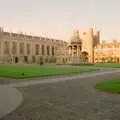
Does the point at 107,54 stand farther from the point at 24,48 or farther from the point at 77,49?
the point at 24,48

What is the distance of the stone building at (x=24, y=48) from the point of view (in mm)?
104312

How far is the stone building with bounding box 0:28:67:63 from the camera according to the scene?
104 m

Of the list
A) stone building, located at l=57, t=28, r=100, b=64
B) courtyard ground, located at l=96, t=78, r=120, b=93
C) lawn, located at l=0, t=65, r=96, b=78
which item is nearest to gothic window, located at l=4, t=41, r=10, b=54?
stone building, located at l=57, t=28, r=100, b=64

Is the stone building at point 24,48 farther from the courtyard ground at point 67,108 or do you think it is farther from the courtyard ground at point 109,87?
the courtyard ground at point 67,108

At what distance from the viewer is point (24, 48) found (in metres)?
114

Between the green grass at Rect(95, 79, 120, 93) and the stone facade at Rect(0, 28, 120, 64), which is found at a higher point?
the stone facade at Rect(0, 28, 120, 64)

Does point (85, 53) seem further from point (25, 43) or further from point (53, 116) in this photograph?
point (53, 116)

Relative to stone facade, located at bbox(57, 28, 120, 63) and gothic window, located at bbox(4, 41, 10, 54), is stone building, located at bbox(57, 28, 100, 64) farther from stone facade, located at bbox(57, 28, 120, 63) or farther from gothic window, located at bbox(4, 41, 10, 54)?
gothic window, located at bbox(4, 41, 10, 54)

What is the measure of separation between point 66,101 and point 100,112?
2913 mm

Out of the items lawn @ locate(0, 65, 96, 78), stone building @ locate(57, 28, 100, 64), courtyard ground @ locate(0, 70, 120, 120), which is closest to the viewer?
courtyard ground @ locate(0, 70, 120, 120)

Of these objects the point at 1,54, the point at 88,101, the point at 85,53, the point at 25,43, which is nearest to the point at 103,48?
the point at 85,53

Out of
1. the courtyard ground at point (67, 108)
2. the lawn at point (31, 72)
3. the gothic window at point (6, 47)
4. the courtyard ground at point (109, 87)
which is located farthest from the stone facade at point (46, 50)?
the courtyard ground at point (67, 108)

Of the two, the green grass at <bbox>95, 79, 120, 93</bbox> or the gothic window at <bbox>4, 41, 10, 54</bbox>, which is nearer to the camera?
the green grass at <bbox>95, 79, 120, 93</bbox>

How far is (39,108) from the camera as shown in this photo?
38.4ft
